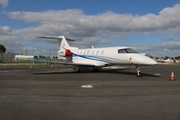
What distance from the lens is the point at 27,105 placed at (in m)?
6.93

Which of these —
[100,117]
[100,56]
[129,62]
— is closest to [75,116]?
[100,117]

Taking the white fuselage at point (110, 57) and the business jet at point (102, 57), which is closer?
the white fuselage at point (110, 57)

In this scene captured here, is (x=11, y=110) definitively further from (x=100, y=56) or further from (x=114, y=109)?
(x=100, y=56)

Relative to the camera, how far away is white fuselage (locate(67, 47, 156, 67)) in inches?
701

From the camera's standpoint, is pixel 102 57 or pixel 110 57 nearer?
pixel 110 57

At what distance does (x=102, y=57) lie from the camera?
73.1ft

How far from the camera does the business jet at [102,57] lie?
18.1m

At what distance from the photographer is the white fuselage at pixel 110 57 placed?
58.4ft

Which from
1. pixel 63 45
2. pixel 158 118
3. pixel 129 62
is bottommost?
pixel 158 118

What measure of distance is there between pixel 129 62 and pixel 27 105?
13.3 meters

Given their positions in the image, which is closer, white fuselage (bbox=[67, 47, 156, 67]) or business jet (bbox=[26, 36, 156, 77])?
white fuselage (bbox=[67, 47, 156, 67])

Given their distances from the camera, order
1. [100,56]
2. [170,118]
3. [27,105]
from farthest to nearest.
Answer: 1. [100,56]
2. [27,105]
3. [170,118]

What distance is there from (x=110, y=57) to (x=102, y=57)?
4.33ft

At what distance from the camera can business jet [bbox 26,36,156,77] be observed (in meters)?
18.1
